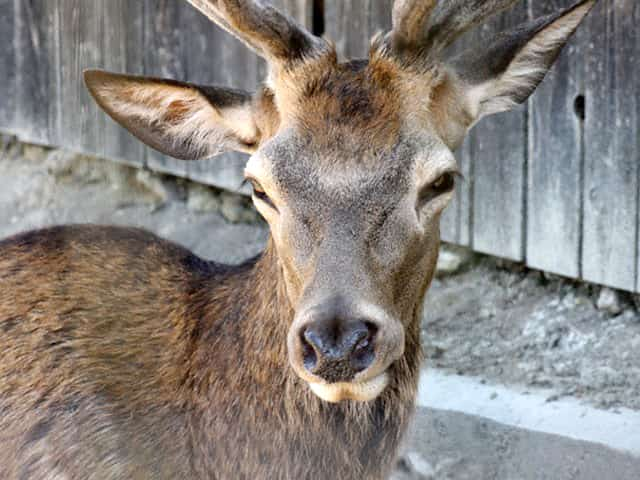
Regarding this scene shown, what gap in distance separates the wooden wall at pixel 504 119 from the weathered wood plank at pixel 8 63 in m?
0.16

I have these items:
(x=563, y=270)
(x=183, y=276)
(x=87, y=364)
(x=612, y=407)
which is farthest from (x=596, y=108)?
(x=87, y=364)

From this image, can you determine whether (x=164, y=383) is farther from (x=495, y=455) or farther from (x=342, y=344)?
(x=495, y=455)

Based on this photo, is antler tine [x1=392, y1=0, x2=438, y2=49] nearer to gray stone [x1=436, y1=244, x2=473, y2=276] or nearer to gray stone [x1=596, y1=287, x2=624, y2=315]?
gray stone [x1=596, y1=287, x2=624, y2=315]

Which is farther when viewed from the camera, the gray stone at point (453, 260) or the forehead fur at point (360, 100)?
the gray stone at point (453, 260)

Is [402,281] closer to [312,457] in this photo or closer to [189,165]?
[312,457]

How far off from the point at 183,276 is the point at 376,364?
1.25m

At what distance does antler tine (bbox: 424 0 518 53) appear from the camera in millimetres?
3963

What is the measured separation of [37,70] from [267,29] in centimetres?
444

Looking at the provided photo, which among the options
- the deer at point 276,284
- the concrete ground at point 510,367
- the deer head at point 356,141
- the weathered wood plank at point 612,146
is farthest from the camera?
the weathered wood plank at point 612,146

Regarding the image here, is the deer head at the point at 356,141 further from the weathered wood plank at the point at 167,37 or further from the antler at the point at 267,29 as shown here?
the weathered wood plank at the point at 167,37

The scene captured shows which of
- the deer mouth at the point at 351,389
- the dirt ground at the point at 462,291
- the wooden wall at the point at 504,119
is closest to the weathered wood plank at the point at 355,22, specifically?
the wooden wall at the point at 504,119

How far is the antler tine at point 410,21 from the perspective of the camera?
150 inches

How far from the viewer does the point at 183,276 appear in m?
4.44

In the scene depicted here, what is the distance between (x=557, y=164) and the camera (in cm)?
596
